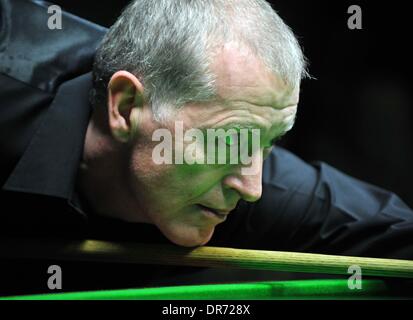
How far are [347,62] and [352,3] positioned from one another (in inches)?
16.0

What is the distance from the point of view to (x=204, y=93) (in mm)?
1328

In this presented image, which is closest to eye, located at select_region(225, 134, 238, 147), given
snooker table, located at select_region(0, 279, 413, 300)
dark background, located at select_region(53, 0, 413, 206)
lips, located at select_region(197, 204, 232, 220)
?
lips, located at select_region(197, 204, 232, 220)

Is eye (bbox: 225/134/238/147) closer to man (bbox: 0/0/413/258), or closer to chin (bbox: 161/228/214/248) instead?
man (bbox: 0/0/413/258)

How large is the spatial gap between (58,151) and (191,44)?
0.37 m

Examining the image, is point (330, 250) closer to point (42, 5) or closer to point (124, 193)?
point (124, 193)

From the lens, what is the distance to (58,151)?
1477 millimetres

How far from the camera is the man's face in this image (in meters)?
1.32

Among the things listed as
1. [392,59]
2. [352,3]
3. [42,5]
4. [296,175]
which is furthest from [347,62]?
[42,5]

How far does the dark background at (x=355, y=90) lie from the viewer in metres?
Result: 2.40

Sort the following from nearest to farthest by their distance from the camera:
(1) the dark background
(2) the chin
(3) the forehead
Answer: (3) the forehead
(2) the chin
(1) the dark background

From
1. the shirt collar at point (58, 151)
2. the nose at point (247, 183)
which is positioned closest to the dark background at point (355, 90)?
the shirt collar at point (58, 151)

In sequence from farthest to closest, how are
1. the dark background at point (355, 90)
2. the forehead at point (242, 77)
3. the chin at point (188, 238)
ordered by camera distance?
the dark background at point (355, 90), the chin at point (188, 238), the forehead at point (242, 77)

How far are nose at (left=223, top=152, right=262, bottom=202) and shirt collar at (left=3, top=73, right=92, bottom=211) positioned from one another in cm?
33

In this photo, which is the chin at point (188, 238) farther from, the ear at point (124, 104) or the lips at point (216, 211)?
the ear at point (124, 104)
